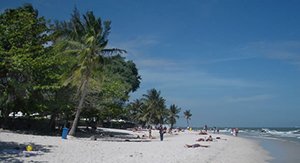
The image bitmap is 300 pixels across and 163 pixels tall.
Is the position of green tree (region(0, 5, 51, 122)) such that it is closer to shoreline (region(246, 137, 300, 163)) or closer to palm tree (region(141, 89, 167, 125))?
shoreline (region(246, 137, 300, 163))

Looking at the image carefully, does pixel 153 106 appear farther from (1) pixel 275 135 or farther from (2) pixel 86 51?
(2) pixel 86 51

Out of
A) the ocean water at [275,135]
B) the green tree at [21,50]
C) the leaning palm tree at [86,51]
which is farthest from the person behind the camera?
the ocean water at [275,135]

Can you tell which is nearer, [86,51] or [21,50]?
[21,50]

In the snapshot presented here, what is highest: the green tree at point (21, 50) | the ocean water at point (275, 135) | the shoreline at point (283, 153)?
the green tree at point (21, 50)

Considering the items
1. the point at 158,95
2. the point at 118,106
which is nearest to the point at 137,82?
the point at 158,95

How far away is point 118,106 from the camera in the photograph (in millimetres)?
30500

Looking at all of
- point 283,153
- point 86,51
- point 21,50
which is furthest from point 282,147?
point 21,50

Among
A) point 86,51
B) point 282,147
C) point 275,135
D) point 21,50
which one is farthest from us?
point 275,135

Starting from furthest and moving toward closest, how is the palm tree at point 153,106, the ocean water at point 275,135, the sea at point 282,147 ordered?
1. the palm tree at point 153,106
2. the ocean water at point 275,135
3. the sea at point 282,147

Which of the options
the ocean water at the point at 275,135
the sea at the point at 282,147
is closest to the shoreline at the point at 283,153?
the sea at the point at 282,147

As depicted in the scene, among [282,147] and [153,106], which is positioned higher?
[153,106]

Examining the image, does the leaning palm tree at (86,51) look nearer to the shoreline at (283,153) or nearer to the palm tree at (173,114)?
the shoreline at (283,153)

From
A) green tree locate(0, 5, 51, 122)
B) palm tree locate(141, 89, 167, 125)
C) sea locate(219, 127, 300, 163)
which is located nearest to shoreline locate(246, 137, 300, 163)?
sea locate(219, 127, 300, 163)

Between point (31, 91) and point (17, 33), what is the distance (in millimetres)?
4172
